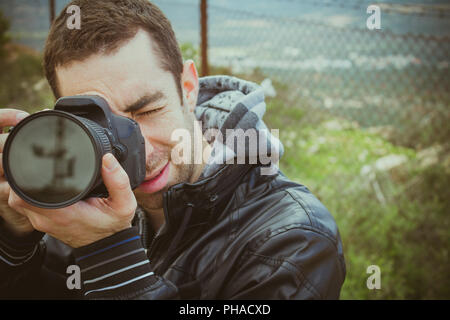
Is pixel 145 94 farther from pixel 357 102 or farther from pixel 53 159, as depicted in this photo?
pixel 357 102

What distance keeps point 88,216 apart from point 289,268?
1.67 ft

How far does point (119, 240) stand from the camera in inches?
38.6

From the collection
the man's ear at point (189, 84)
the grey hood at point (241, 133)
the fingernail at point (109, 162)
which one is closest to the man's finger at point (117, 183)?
the fingernail at point (109, 162)

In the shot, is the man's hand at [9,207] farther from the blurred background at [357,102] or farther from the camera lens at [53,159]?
the blurred background at [357,102]

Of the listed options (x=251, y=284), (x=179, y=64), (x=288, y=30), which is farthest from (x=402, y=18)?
(x=251, y=284)

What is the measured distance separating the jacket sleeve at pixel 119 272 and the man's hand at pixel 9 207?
29 centimetres

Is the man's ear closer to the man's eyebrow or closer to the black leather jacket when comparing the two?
the man's eyebrow

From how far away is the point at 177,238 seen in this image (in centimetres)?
120

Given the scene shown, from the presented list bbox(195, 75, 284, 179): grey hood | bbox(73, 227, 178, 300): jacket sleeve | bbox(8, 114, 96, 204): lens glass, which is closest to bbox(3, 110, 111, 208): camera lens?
bbox(8, 114, 96, 204): lens glass

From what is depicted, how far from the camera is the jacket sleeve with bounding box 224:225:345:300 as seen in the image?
987mm

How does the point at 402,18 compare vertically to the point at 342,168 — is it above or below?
above

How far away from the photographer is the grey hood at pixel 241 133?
1250 millimetres
